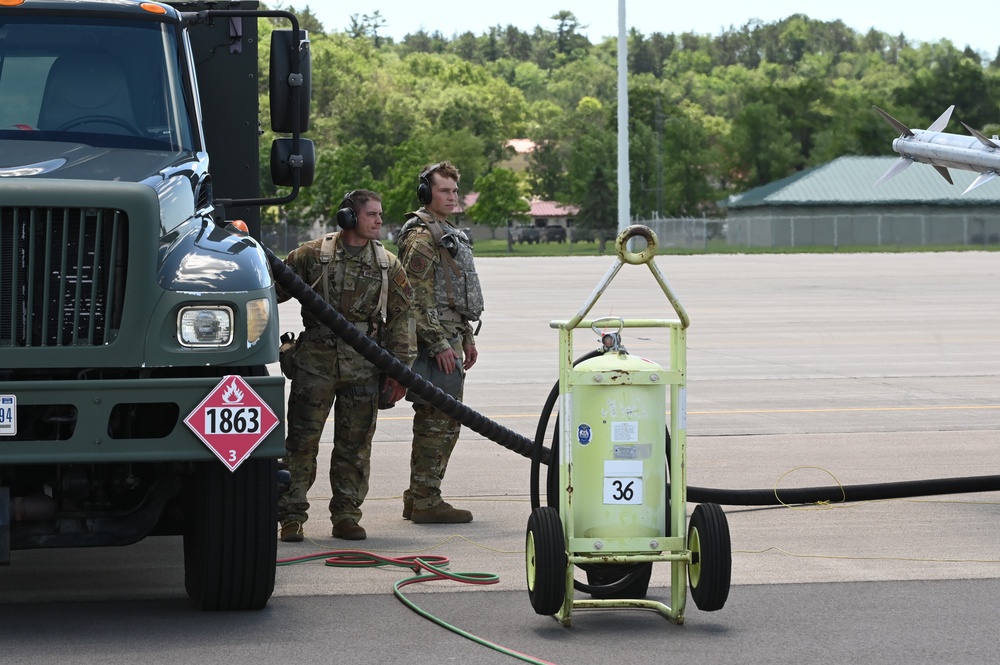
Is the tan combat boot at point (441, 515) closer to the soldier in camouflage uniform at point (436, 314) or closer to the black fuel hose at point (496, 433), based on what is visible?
the soldier in camouflage uniform at point (436, 314)

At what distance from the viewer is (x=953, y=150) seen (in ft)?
38.1

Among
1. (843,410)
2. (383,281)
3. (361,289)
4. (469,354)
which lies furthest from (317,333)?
(843,410)

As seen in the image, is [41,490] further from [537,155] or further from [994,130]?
[537,155]

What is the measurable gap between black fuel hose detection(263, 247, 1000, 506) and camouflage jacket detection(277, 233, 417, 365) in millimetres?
193

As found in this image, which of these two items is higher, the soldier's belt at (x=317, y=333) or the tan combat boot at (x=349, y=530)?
the soldier's belt at (x=317, y=333)

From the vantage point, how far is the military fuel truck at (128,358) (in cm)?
571

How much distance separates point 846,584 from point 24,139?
4.34 m

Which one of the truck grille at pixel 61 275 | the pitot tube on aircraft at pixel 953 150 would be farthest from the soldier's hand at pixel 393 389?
the pitot tube on aircraft at pixel 953 150

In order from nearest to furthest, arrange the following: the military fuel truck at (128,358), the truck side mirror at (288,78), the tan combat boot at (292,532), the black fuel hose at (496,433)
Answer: the military fuel truck at (128,358), the truck side mirror at (288,78), the black fuel hose at (496,433), the tan combat boot at (292,532)

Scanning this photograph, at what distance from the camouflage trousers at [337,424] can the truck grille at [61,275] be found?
7.48ft

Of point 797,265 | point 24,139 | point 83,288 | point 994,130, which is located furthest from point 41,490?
point 994,130

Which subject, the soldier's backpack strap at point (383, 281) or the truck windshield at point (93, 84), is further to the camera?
the soldier's backpack strap at point (383, 281)

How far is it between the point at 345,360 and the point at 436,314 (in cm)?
84

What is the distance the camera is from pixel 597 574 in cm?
639
